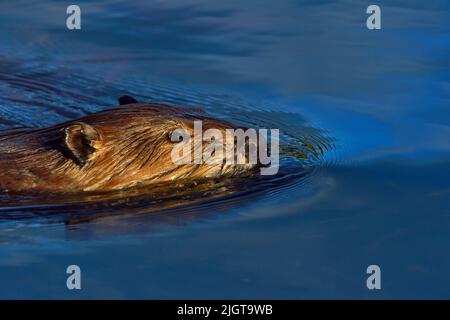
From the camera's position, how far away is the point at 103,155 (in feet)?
23.6

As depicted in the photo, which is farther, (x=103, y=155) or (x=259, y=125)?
(x=259, y=125)

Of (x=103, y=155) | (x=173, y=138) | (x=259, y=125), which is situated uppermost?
(x=259, y=125)

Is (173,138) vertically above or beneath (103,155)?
above

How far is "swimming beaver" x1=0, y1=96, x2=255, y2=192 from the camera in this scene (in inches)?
281

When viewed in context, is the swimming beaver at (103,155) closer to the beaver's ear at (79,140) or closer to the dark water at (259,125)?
the beaver's ear at (79,140)

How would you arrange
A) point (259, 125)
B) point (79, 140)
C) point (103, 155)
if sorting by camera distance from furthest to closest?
point (259, 125) → point (103, 155) → point (79, 140)

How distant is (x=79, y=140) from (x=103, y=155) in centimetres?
22

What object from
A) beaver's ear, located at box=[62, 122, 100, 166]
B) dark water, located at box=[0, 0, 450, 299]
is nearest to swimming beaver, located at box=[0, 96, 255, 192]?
beaver's ear, located at box=[62, 122, 100, 166]

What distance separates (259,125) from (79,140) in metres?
2.05

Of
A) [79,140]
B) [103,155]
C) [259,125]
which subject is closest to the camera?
[79,140]

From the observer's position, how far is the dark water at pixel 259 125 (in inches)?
236

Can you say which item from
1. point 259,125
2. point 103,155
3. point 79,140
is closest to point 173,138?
point 103,155

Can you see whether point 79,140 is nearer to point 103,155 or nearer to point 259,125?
point 103,155

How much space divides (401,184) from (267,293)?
2.07 meters
